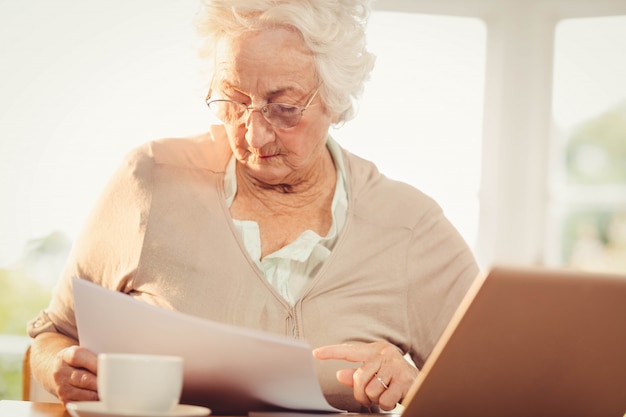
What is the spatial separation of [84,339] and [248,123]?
69 centimetres

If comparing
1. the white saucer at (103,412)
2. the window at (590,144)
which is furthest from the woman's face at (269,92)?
the window at (590,144)

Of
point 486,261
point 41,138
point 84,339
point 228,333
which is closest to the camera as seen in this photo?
point 228,333

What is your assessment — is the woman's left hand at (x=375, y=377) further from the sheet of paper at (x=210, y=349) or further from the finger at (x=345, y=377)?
the sheet of paper at (x=210, y=349)

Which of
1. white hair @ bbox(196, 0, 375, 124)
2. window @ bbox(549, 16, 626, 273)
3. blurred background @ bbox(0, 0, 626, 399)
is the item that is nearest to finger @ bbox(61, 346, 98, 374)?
white hair @ bbox(196, 0, 375, 124)

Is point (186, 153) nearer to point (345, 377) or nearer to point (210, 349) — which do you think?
point (345, 377)

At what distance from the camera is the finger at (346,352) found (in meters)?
1.17

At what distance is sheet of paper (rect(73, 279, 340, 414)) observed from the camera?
946 mm

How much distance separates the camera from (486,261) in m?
3.25

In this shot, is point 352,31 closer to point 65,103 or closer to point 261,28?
point 261,28

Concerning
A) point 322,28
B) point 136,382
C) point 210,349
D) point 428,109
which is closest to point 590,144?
point 428,109

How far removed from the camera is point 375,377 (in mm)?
1274

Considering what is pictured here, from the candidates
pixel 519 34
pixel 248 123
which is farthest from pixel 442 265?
pixel 519 34

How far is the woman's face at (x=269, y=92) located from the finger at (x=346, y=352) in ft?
1.78

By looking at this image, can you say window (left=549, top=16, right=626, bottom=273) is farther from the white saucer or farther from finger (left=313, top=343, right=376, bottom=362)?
the white saucer
